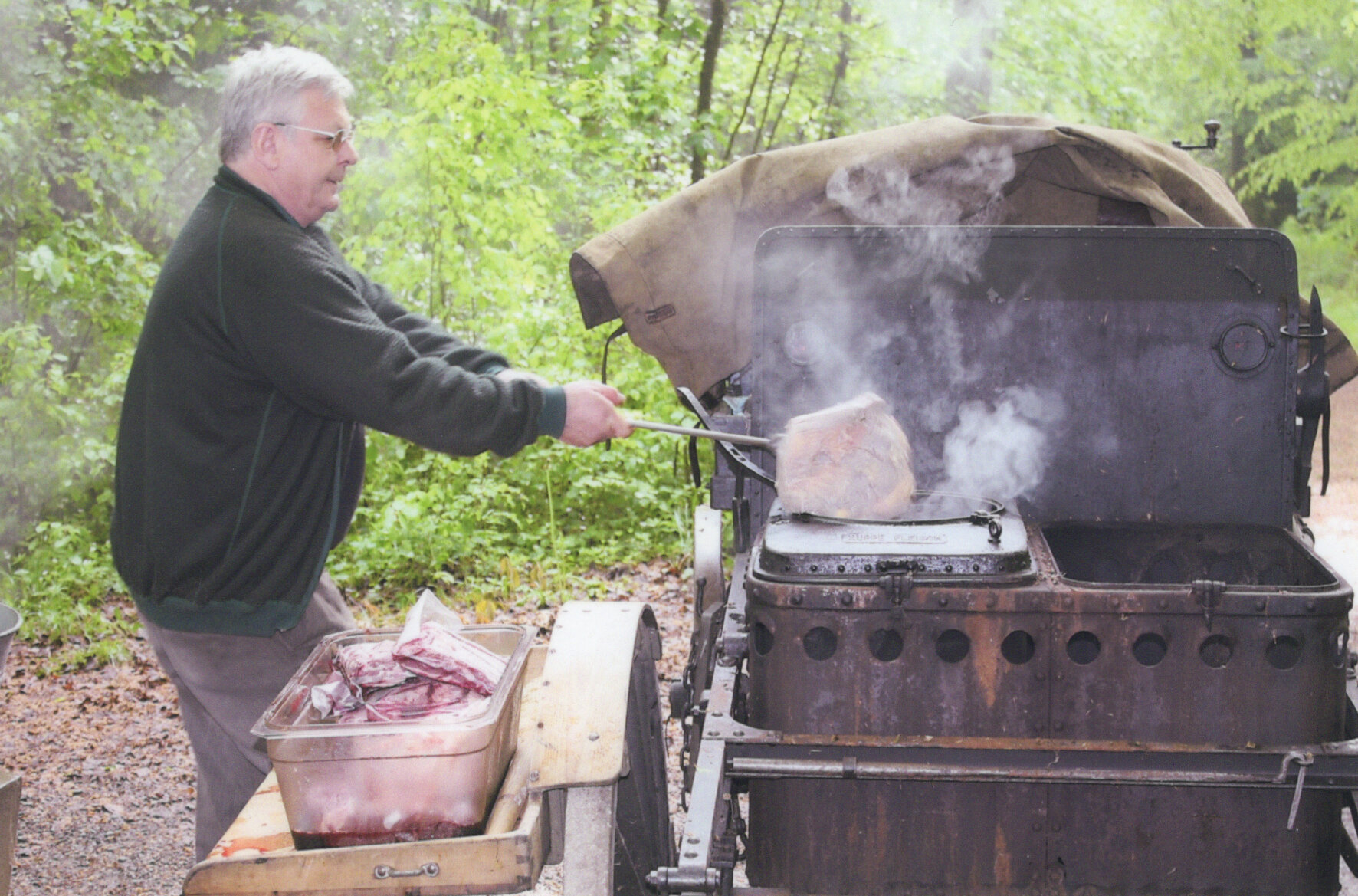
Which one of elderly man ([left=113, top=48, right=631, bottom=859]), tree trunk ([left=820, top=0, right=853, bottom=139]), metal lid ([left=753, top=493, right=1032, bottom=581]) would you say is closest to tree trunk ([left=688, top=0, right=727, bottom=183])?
tree trunk ([left=820, top=0, right=853, bottom=139])

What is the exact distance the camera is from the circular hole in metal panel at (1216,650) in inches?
86.1

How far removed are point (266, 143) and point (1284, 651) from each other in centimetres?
245

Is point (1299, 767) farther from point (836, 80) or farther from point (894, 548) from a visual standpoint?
point (836, 80)

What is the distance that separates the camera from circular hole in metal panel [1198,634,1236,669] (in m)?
2.19

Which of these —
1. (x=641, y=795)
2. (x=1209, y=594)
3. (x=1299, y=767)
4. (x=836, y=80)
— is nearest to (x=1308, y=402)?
(x=1209, y=594)

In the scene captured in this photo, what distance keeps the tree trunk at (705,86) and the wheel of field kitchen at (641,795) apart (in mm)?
6467

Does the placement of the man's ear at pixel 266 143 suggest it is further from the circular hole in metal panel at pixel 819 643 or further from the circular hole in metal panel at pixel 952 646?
the circular hole in metal panel at pixel 952 646

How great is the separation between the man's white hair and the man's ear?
0.05 ft

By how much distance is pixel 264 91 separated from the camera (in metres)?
2.72

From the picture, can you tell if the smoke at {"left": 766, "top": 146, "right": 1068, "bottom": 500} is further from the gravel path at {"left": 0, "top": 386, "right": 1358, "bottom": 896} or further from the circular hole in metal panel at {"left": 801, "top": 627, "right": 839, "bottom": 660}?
the gravel path at {"left": 0, "top": 386, "right": 1358, "bottom": 896}

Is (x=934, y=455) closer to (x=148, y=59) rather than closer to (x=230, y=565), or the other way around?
(x=230, y=565)

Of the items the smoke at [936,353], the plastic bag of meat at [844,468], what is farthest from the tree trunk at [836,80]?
the plastic bag of meat at [844,468]

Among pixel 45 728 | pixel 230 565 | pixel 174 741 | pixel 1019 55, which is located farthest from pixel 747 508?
pixel 1019 55

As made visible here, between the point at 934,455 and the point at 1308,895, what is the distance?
1.32m
